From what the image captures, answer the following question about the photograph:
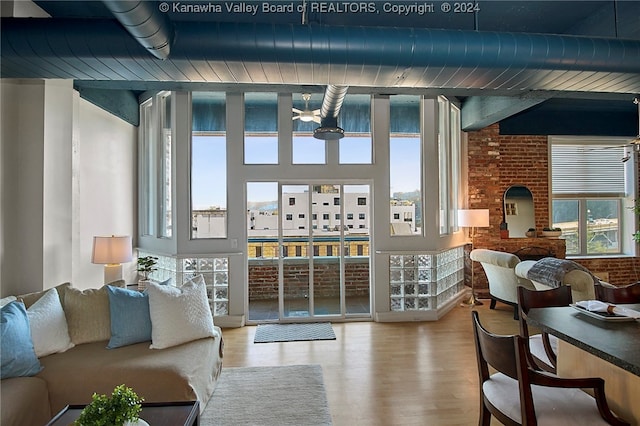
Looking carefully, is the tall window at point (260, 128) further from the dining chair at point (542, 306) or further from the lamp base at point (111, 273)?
the dining chair at point (542, 306)

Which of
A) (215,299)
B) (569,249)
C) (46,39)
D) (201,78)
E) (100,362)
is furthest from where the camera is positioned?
(569,249)

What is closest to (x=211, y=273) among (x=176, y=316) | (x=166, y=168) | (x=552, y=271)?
(x=166, y=168)

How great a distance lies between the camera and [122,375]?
96.4 inches

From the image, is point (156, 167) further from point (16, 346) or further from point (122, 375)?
point (122, 375)

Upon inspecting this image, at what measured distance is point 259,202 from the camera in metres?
5.18

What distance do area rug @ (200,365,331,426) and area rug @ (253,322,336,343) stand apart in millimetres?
858

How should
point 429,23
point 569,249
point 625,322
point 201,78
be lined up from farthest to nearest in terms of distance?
point 569,249 < point 429,23 < point 201,78 < point 625,322

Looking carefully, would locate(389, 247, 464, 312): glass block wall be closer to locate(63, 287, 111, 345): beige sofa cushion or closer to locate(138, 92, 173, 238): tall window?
locate(138, 92, 173, 238): tall window

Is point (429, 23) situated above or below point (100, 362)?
above

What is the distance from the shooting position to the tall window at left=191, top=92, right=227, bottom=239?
5066mm

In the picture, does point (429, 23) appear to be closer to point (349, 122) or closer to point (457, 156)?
point (349, 122)

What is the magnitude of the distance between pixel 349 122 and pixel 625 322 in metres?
4.09

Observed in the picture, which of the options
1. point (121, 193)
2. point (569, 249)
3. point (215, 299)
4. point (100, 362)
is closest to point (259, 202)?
point (215, 299)

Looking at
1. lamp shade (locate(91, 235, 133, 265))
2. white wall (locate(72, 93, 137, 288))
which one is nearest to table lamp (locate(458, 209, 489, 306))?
lamp shade (locate(91, 235, 133, 265))
